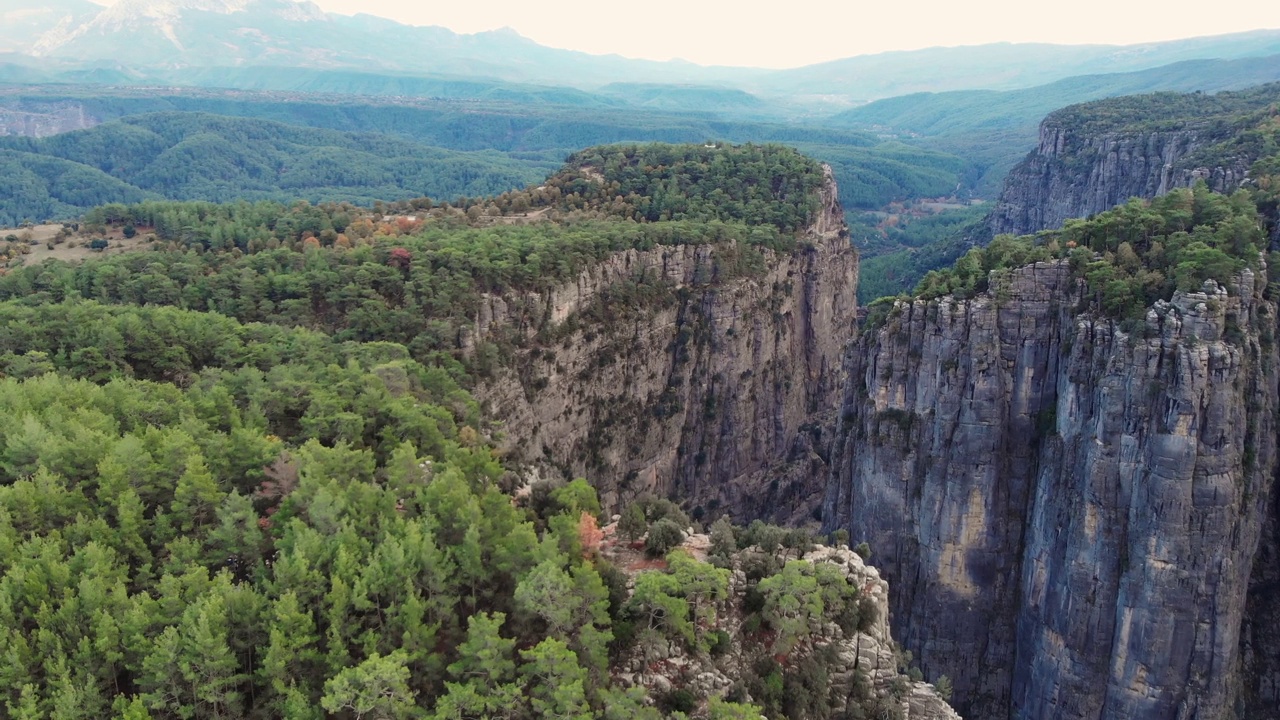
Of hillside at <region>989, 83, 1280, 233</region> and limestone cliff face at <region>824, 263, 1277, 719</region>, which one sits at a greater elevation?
hillside at <region>989, 83, 1280, 233</region>

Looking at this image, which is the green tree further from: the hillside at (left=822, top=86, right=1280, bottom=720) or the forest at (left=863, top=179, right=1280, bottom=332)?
the forest at (left=863, top=179, right=1280, bottom=332)

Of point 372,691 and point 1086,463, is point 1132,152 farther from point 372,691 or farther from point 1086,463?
point 372,691

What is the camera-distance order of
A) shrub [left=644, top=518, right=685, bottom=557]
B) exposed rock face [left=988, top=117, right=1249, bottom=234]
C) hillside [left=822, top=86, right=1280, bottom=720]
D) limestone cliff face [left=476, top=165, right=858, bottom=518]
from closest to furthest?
1. shrub [left=644, top=518, right=685, bottom=557]
2. hillside [left=822, top=86, right=1280, bottom=720]
3. limestone cliff face [left=476, top=165, right=858, bottom=518]
4. exposed rock face [left=988, top=117, right=1249, bottom=234]

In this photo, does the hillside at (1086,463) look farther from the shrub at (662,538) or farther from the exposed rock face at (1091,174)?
the exposed rock face at (1091,174)

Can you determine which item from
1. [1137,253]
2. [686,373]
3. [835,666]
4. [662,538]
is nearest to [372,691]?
[662,538]

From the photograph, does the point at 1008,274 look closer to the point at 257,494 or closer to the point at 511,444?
the point at 511,444

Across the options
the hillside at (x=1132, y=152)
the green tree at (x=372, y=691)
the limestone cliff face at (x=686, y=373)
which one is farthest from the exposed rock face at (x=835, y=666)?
the hillside at (x=1132, y=152)

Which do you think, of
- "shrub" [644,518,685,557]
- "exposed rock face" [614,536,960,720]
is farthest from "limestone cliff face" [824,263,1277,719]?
"shrub" [644,518,685,557]
